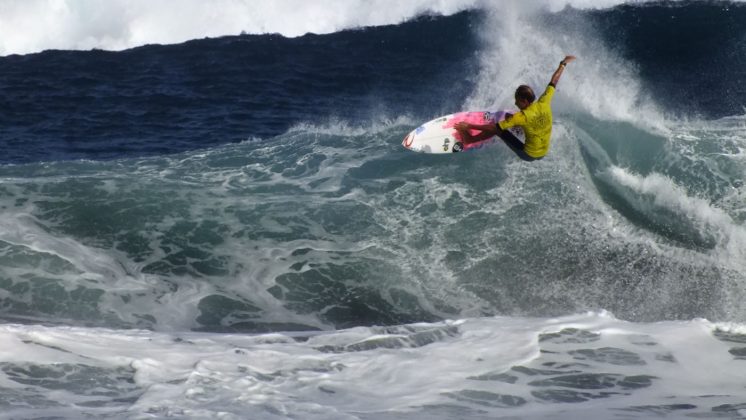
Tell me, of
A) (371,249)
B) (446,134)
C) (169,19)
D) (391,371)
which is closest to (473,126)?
(446,134)

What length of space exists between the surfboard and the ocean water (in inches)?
17.4

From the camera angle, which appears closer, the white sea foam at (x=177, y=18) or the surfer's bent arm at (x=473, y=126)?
the surfer's bent arm at (x=473, y=126)

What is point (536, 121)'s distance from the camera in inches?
486

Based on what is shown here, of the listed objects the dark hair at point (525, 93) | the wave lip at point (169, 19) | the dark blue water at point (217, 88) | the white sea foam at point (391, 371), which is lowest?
the white sea foam at point (391, 371)

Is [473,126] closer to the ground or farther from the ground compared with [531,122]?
farther from the ground

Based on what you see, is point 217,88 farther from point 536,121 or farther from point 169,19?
point 536,121

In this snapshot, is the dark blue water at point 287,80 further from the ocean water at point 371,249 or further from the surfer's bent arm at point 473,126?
the surfer's bent arm at point 473,126

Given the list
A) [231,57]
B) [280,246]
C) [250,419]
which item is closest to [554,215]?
[280,246]

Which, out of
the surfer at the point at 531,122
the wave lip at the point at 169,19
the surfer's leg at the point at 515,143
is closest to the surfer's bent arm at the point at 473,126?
the surfer at the point at 531,122

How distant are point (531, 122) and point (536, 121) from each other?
0.24 ft

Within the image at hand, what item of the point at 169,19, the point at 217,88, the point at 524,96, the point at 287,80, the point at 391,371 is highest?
the point at 169,19

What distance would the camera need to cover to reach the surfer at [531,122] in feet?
40.2

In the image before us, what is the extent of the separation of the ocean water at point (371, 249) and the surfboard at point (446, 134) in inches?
17.4

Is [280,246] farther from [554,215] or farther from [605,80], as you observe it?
[605,80]
